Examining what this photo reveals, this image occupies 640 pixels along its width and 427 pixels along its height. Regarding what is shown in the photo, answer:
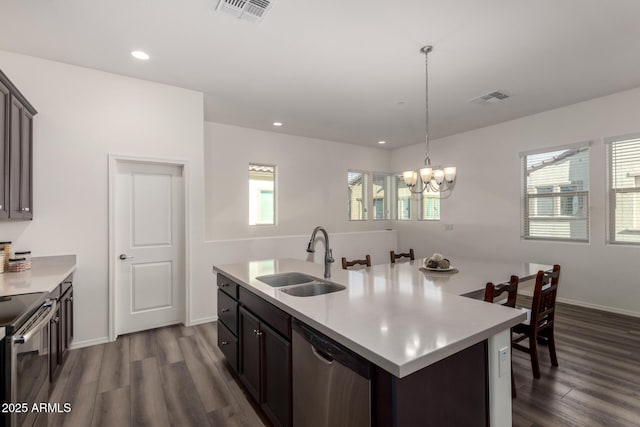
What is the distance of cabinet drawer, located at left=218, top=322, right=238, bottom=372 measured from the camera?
2.40m

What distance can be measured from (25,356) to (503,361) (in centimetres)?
241

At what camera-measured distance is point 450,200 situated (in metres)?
6.15

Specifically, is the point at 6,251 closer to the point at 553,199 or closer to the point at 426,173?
the point at 426,173

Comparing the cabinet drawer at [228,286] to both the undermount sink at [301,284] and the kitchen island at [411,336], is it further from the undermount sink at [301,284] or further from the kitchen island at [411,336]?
the kitchen island at [411,336]

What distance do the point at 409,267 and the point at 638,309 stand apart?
10.6 ft

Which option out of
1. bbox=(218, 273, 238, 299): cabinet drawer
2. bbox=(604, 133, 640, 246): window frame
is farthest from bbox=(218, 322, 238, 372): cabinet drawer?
bbox=(604, 133, 640, 246): window frame

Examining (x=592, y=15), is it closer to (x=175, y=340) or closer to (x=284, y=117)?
(x=284, y=117)

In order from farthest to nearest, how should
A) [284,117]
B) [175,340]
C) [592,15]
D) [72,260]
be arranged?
1. [284,117]
2. [175,340]
3. [72,260]
4. [592,15]

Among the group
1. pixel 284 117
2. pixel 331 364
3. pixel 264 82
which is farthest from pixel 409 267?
pixel 284 117

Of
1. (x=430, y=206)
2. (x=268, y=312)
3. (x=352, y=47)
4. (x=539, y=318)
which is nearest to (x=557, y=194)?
(x=430, y=206)

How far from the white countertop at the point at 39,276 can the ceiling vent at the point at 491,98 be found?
4979 mm

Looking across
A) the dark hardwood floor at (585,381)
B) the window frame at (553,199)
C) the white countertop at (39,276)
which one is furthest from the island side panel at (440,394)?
the window frame at (553,199)

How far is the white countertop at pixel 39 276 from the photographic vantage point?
Result: 2114 mm

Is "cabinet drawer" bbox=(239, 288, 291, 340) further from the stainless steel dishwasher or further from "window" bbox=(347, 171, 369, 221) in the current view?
"window" bbox=(347, 171, 369, 221)
